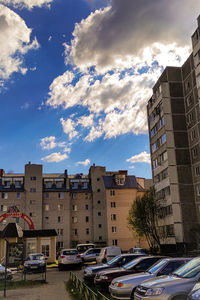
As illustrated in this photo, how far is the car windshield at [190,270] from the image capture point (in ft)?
31.4

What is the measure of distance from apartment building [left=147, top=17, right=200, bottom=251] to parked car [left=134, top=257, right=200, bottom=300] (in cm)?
3436

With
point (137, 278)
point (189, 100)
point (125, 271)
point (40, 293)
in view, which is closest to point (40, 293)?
point (40, 293)

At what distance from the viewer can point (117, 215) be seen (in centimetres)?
6675

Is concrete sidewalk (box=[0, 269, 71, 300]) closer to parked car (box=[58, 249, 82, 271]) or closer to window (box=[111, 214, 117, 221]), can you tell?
parked car (box=[58, 249, 82, 271])

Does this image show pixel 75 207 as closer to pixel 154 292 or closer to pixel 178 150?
pixel 178 150

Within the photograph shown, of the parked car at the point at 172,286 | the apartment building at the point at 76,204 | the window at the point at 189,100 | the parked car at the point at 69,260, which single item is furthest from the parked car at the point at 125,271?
the apartment building at the point at 76,204

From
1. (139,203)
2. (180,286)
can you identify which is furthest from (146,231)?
(180,286)

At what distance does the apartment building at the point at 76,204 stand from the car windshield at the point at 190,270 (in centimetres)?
5576

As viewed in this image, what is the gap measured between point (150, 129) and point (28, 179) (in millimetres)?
28572

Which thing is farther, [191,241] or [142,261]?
[191,241]

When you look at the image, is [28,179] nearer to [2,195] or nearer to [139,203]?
[2,195]

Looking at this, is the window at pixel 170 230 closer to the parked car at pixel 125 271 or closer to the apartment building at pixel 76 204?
the apartment building at pixel 76 204

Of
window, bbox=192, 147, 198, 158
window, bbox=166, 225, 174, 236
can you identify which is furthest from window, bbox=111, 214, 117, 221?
window, bbox=192, 147, 198, 158

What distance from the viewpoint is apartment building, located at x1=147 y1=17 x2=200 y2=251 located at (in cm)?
4372
